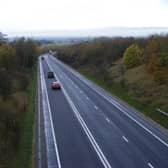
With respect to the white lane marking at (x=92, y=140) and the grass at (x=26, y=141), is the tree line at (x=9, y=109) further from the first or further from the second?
the white lane marking at (x=92, y=140)

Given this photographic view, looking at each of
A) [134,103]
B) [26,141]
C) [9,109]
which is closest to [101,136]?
[26,141]

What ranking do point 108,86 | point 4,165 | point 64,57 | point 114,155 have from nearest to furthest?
point 4,165
point 114,155
point 108,86
point 64,57

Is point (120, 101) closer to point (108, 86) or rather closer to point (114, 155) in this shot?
point (108, 86)

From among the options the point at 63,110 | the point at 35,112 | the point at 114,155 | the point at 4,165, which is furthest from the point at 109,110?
the point at 4,165

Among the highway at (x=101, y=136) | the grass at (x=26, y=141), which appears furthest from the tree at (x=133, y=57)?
the grass at (x=26, y=141)

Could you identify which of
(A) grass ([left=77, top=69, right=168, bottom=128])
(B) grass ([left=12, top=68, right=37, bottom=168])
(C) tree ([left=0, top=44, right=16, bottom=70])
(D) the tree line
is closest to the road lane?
(B) grass ([left=12, top=68, right=37, bottom=168])

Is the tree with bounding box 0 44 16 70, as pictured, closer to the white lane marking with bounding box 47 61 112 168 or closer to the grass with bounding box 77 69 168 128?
the grass with bounding box 77 69 168 128

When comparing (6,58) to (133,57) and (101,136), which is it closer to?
(133,57)
